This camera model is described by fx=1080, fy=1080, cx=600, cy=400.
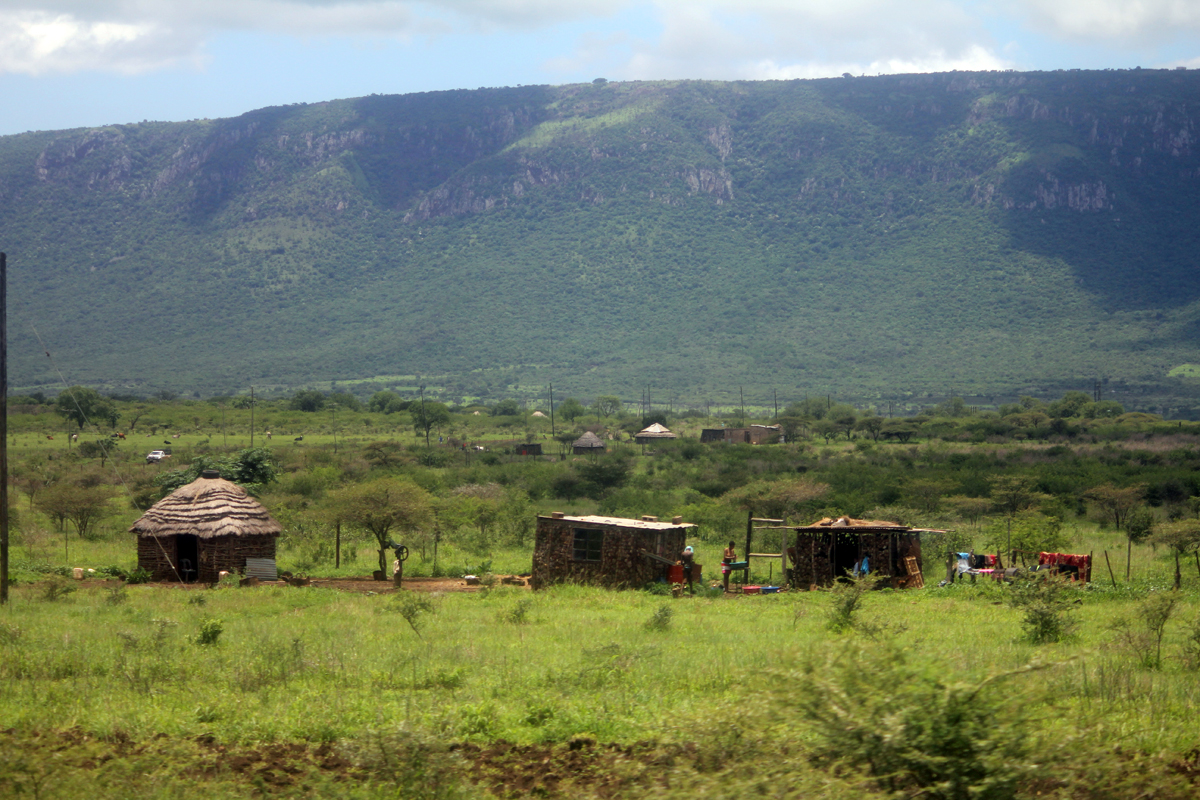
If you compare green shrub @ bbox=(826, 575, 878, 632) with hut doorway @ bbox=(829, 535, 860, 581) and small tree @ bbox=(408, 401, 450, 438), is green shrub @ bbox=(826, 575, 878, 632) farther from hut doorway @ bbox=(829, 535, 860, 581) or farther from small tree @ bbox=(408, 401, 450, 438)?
small tree @ bbox=(408, 401, 450, 438)

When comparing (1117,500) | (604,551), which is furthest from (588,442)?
(604,551)

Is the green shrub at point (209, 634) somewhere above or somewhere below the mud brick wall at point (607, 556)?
above

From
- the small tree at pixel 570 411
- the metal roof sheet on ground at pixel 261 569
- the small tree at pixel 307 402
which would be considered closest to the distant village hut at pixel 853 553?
the metal roof sheet on ground at pixel 261 569

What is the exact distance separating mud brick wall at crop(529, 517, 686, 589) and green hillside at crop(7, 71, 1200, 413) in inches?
3740

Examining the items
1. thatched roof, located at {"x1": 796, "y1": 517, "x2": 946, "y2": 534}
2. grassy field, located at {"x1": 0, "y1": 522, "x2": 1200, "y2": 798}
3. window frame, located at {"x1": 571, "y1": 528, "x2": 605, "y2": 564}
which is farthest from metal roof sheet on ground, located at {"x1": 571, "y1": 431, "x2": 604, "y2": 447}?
grassy field, located at {"x1": 0, "y1": 522, "x2": 1200, "y2": 798}

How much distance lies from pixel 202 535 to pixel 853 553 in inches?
562

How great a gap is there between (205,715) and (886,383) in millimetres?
112673

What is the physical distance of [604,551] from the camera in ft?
75.2

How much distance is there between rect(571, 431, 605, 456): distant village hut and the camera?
211ft

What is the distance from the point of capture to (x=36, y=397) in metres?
98.9

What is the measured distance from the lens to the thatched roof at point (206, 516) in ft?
78.7

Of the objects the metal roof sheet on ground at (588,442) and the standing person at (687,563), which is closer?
the standing person at (687,563)

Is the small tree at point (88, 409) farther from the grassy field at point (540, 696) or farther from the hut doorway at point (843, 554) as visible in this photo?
the hut doorway at point (843, 554)

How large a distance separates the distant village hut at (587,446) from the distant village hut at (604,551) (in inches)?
1582
